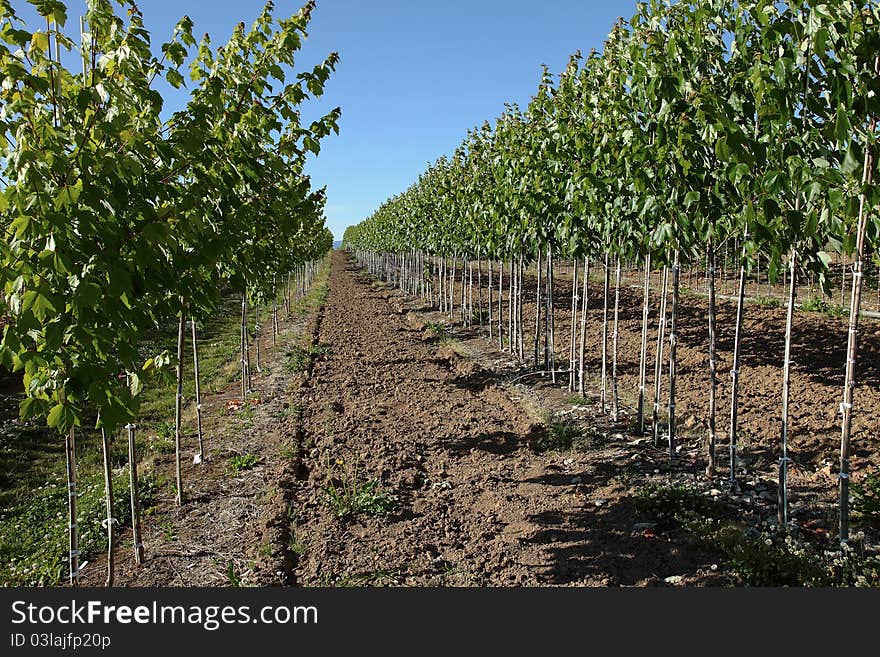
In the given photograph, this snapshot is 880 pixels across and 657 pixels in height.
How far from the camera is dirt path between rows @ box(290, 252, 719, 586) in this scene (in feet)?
16.0

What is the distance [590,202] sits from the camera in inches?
289

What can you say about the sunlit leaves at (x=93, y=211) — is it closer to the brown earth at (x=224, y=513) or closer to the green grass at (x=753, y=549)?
the brown earth at (x=224, y=513)

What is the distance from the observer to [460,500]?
6324 mm

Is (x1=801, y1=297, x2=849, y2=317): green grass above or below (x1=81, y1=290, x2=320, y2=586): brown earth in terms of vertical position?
above

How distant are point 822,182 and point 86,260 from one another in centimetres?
462

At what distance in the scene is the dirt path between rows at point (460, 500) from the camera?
488 cm

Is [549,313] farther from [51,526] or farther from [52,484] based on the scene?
[51,526]

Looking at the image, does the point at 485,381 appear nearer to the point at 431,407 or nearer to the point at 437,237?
the point at 431,407

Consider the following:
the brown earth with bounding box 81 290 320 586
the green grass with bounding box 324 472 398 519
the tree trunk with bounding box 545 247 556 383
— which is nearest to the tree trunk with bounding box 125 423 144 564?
the brown earth with bounding box 81 290 320 586

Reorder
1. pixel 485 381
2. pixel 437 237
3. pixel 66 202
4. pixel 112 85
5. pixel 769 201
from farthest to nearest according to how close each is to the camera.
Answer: pixel 437 237 → pixel 485 381 → pixel 769 201 → pixel 112 85 → pixel 66 202

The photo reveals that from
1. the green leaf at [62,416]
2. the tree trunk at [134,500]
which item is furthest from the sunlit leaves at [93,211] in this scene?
the tree trunk at [134,500]

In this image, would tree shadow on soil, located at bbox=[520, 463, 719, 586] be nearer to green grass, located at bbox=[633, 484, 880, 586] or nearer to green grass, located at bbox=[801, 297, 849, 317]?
green grass, located at bbox=[633, 484, 880, 586]

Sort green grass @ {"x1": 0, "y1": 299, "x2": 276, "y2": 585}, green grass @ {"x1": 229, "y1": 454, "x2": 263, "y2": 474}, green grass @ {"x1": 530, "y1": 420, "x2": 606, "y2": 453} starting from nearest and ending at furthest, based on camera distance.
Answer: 1. green grass @ {"x1": 0, "y1": 299, "x2": 276, "y2": 585}
2. green grass @ {"x1": 229, "y1": 454, "x2": 263, "y2": 474}
3. green grass @ {"x1": 530, "y1": 420, "x2": 606, "y2": 453}

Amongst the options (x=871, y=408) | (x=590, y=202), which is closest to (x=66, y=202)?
(x=590, y=202)
